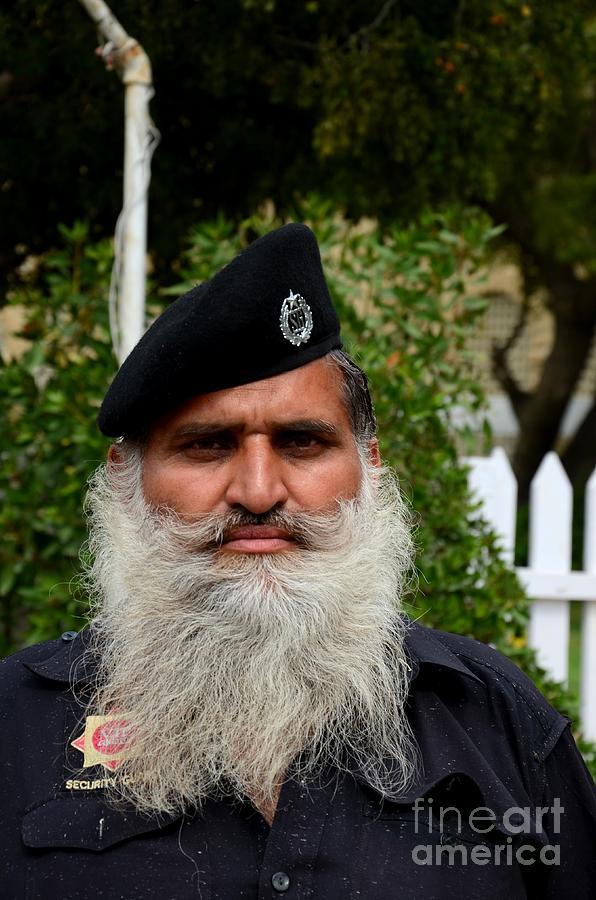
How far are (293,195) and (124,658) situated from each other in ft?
16.1

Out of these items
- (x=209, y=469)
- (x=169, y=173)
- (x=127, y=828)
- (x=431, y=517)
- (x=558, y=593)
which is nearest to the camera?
(x=127, y=828)

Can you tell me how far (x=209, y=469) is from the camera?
2.16 m

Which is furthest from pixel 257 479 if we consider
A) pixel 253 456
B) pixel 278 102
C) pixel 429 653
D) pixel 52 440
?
pixel 278 102

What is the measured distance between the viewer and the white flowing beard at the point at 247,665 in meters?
2.11

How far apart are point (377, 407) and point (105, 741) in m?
1.92

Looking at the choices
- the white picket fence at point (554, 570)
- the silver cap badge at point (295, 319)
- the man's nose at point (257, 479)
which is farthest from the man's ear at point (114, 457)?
the white picket fence at point (554, 570)

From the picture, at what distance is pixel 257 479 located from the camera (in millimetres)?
2102

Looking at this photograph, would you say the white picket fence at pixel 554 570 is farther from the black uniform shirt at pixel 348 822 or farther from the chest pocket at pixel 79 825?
the chest pocket at pixel 79 825

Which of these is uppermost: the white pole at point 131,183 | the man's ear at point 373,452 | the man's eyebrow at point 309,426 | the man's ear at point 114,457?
the white pole at point 131,183

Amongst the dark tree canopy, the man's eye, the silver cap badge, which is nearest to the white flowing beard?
the man's eye

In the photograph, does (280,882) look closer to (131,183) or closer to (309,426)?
(309,426)

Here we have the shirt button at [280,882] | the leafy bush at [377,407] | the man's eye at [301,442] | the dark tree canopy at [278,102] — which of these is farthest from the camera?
the dark tree canopy at [278,102]

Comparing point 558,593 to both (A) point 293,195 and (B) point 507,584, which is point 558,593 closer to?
(B) point 507,584

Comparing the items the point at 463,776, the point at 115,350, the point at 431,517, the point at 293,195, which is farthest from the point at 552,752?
the point at 293,195
